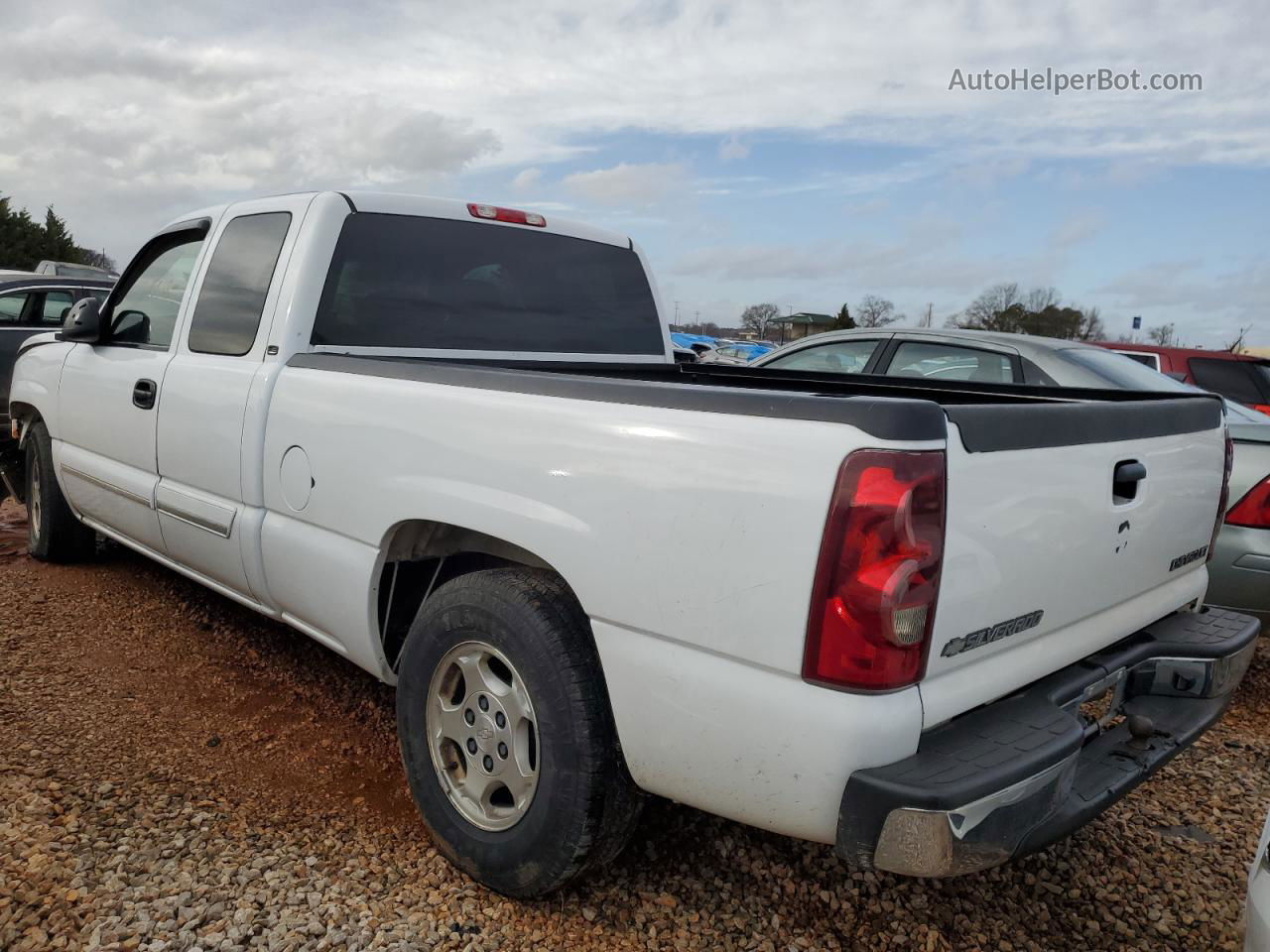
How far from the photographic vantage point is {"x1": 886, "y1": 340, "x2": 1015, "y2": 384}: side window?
5445mm

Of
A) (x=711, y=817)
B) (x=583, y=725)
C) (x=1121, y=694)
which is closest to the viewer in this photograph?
(x=583, y=725)

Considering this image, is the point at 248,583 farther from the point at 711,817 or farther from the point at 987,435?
the point at 987,435

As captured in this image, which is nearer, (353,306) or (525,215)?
(353,306)

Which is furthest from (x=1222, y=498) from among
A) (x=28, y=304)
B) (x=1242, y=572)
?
(x=28, y=304)

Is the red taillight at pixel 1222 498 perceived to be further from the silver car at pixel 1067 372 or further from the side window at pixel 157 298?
the side window at pixel 157 298

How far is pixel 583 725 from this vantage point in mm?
2195

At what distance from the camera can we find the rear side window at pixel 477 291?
3.44 meters

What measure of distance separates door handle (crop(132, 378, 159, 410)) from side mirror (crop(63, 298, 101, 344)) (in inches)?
22.0

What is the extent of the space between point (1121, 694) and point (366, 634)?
2.19 m

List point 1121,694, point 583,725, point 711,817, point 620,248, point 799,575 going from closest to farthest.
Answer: point 799,575 < point 583,725 < point 1121,694 < point 711,817 < point 620,248

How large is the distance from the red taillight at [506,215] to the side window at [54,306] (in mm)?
7661

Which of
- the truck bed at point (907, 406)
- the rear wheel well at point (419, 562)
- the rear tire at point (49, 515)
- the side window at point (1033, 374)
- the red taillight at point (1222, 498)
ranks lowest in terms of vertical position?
the rear tire at point (49, 515)

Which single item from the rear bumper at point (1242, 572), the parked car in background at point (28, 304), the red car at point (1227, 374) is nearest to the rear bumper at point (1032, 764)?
the rear bumper at point (1242, 572)

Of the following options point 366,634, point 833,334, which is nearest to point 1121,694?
point 366,634
